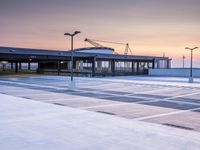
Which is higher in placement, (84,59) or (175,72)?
(84,59)

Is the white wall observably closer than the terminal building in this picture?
No

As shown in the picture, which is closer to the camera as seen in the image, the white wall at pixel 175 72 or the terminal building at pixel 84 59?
the terminal building at pixel 84 59

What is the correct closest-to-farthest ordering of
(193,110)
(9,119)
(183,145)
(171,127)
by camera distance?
(183,145) → (171,127) → (9,119) → (193,110)

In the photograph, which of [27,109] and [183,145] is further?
[27,109]

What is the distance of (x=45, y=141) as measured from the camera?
7.88 metres

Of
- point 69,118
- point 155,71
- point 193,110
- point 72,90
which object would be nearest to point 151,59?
point 155,71

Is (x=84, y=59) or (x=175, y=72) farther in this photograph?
(x=175, y=72)

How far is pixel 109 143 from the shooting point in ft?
Answer: 25.6

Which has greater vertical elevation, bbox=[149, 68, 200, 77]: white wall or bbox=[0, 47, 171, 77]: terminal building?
bbox=[0, 47, 171, 77]: terminal building

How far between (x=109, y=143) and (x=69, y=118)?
379 centimetres

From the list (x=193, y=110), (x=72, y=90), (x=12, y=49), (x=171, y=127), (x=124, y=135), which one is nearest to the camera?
(x=124, y=135)

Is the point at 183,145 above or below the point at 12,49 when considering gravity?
below

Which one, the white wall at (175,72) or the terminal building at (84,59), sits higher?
the terminal building at (84,59)

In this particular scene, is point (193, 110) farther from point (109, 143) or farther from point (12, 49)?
point (12, 49)
